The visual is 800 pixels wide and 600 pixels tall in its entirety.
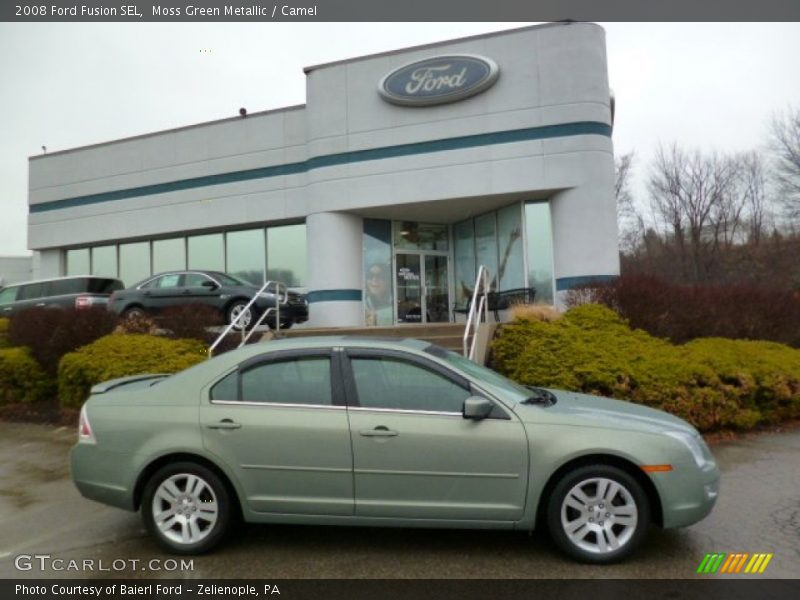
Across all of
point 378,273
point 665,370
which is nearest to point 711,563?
point 665,370

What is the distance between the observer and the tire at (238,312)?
11502 millimetres

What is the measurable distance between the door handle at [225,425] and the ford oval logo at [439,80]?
11321 mm

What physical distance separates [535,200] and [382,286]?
4.58 meters

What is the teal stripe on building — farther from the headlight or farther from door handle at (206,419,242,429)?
door handle at (206,419,242,429)

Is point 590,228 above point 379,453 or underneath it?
above

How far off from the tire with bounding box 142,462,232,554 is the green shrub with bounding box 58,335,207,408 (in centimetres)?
478

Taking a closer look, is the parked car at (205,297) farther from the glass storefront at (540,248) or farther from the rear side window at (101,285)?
the glass storefront at (540,248)

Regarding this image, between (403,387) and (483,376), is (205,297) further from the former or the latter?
(483,376)

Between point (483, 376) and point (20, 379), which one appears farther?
point (20, 379)

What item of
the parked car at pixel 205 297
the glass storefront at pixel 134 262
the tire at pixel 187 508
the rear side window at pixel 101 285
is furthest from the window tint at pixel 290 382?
the glass storefront at pixel 134 262

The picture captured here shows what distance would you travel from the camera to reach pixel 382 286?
15.5 metres

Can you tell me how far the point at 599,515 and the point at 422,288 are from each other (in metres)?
12.5

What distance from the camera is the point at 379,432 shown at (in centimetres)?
385

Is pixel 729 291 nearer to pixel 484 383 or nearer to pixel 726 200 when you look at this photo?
pixel 484 383
